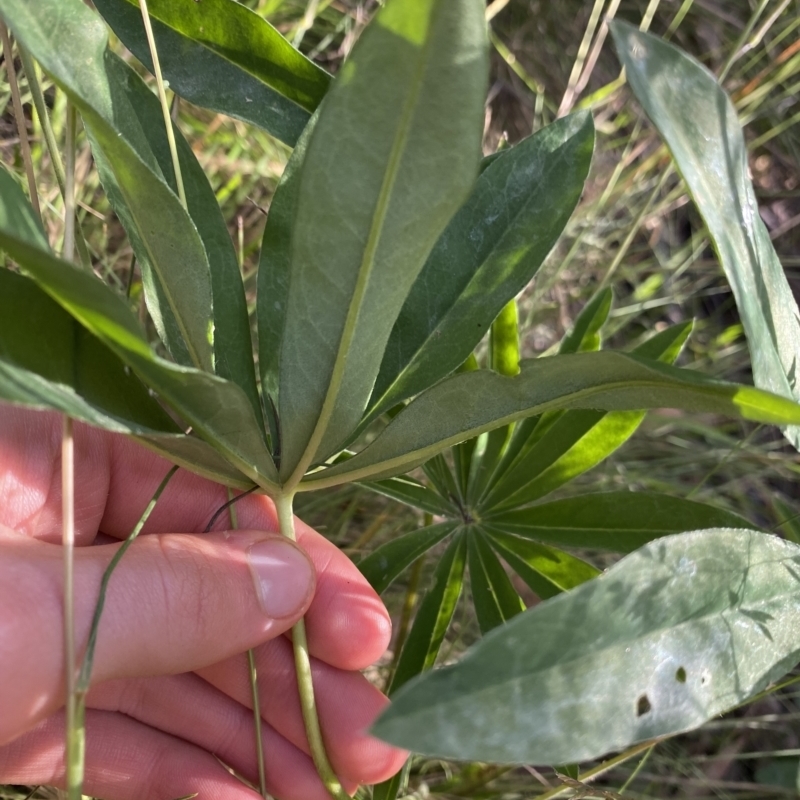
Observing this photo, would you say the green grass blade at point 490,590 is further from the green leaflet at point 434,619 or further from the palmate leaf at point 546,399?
the palmate leaf at point 546,399

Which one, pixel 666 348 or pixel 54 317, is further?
pixel 666 348

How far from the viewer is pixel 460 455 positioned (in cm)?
98

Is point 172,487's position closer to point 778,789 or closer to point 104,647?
point 104,647

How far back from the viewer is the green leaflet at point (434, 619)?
93cm

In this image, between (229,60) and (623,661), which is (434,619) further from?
(229,60)

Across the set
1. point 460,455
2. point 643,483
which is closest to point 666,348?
point 460,455

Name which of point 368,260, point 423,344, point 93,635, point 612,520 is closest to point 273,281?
point 423,344

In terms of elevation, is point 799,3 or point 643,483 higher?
point 799,3

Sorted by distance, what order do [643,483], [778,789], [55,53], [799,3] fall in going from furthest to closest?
[799,3] < [643,483] < [778,789] < [55,53]

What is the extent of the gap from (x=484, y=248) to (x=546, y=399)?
0.69 ft

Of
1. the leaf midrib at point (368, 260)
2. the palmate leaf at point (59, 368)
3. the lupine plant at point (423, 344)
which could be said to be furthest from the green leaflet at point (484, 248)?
the palmate leaf at point (59, 368)

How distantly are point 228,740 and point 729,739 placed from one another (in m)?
1.14

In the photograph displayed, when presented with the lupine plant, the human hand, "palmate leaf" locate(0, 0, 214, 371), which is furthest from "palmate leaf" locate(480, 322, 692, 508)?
"palmate leaf" locate(0, 0, 214, 371)

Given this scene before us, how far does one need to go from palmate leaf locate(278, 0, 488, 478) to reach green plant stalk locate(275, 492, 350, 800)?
0.23 metres
